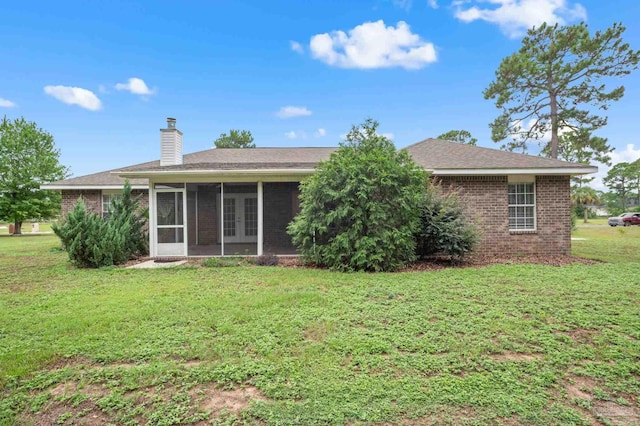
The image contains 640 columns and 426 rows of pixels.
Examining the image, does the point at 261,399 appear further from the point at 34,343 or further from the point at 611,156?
the point at 611,156

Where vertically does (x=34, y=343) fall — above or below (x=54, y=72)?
below

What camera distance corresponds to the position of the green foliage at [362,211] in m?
8.03

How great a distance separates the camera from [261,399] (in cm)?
269

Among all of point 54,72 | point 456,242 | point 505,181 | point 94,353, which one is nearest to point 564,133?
point 505,181

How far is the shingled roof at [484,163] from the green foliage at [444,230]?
160cm

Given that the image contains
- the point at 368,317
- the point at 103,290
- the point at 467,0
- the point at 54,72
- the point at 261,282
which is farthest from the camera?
the point at 54,72

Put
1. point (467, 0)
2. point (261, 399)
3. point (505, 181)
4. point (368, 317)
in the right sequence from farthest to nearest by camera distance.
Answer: point (467, 0), point (505, 181), point (368, 317), point (261, 399)

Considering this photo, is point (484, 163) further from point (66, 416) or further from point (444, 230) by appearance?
point (66, 416)

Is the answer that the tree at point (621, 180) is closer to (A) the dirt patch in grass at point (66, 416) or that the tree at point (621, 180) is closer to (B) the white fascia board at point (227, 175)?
(B) the white fascia board at point (227, 175)

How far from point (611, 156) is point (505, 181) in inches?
918

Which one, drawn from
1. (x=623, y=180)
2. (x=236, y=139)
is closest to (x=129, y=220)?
(x=236, y=139)

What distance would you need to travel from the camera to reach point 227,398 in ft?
8.94

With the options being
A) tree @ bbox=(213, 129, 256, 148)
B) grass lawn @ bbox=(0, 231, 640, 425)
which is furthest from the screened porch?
tree @ bbox=(213, 129, 256, 148)

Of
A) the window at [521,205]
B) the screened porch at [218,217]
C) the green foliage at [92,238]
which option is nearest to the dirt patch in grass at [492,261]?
the window at [521,205]
